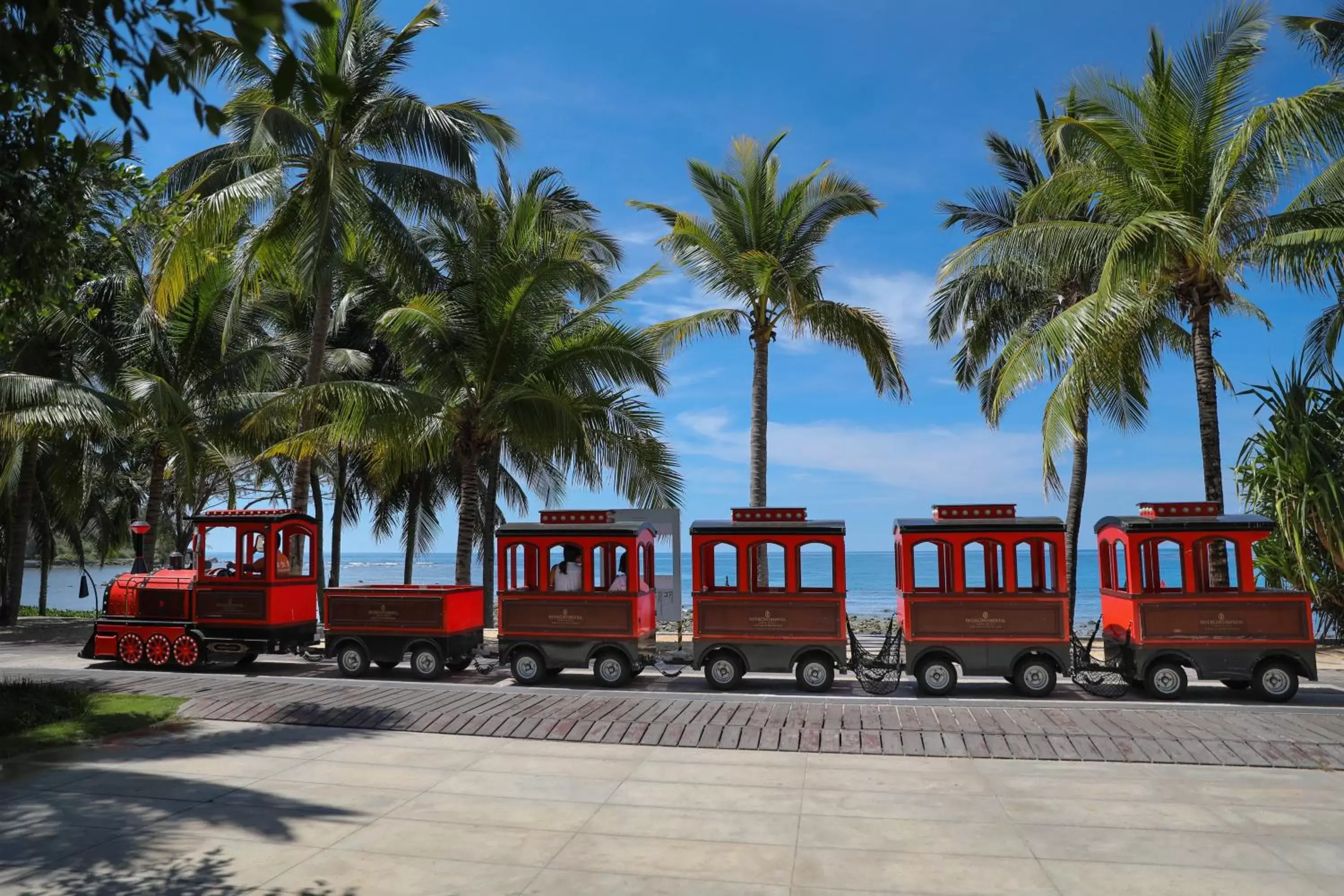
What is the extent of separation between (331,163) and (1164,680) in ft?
48.0

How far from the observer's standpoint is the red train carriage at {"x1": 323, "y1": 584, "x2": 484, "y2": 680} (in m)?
13.2

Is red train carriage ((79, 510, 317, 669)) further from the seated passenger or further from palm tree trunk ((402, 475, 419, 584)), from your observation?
palm tree trunk ((402, 475, 419, 584))

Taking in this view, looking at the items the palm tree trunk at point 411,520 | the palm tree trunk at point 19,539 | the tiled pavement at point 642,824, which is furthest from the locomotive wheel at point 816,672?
the palm tree trunk at point 19,539

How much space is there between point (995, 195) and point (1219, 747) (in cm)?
1823

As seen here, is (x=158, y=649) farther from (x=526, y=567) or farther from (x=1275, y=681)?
(x=1275, y=681)

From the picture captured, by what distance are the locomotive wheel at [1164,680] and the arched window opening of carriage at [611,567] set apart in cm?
660

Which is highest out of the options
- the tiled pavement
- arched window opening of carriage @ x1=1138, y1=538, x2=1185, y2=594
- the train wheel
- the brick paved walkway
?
arched window opening of carriage @ x1=1138, y1=538, x2=1185, y2=594

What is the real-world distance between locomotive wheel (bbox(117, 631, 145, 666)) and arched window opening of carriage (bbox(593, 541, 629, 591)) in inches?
286

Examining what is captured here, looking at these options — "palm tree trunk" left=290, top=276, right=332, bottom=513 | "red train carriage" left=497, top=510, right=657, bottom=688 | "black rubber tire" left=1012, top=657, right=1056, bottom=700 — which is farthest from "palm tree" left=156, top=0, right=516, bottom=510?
"black rubber tire" left=1012, top=657, right=1056, bottom=700

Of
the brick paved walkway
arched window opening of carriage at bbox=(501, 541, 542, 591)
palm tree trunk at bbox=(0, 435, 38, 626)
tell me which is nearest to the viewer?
the brick paved walkway

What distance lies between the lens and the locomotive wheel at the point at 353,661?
44.1 feet

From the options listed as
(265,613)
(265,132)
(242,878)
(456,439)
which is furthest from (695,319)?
(242,878)

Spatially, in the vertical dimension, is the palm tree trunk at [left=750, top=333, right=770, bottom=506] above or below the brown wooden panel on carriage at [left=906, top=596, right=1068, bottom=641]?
above

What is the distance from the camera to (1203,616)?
11.2 m
